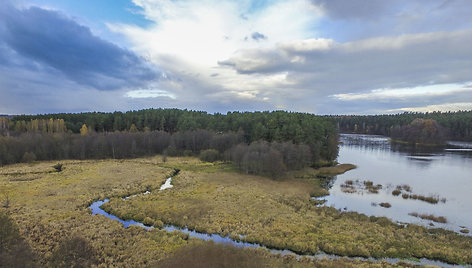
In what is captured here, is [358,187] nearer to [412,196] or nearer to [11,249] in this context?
[412,196]

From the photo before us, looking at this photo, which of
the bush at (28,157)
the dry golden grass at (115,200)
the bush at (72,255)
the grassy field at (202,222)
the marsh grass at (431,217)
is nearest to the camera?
the bush at (72,255)

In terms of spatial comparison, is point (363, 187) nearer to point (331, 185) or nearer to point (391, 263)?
point (331, 185)

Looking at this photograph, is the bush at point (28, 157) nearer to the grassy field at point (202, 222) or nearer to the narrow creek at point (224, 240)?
the grassy field at point (202, 222)

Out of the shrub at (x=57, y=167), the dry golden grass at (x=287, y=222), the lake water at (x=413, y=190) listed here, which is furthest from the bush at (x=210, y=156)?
the shrub at (x=57, y=167)

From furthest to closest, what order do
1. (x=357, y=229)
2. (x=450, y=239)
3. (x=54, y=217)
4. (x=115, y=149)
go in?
(x=115, y=149), (x=54, y=217), (x=357, y=229), (x=450, y=239)

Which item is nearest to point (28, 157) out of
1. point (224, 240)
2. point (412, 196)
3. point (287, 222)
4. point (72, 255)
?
point (72, 255)

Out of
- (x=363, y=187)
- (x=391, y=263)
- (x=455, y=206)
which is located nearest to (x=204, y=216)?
(x=391, y=263)
